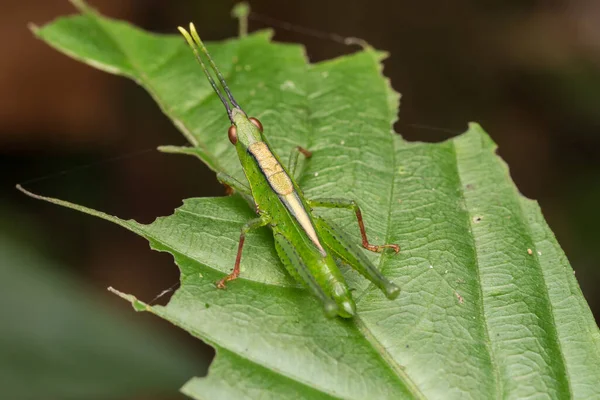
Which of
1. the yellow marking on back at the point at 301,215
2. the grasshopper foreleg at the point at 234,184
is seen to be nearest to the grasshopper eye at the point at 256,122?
the grasshopper foreleg at the point at 234,184

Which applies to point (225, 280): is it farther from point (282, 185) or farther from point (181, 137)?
point (181, 137)

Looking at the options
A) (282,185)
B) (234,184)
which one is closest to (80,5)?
(234,184)

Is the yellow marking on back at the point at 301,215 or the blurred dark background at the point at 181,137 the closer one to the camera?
the yellow marking on back at the point at 301,215

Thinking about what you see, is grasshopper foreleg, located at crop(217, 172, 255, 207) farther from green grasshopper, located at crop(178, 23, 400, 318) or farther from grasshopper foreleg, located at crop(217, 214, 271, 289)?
grasshopper foreleg, located at crop(217, 214, 271, 289)

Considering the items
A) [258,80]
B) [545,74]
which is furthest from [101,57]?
[545,74]

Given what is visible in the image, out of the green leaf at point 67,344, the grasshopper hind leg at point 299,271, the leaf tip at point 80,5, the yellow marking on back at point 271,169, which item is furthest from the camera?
the leaf tip at point 80,5

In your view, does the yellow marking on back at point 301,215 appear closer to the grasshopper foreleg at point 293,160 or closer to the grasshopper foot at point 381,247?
the grasshopper foot at point 381,247

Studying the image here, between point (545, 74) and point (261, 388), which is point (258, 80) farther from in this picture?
point (545, 74)
